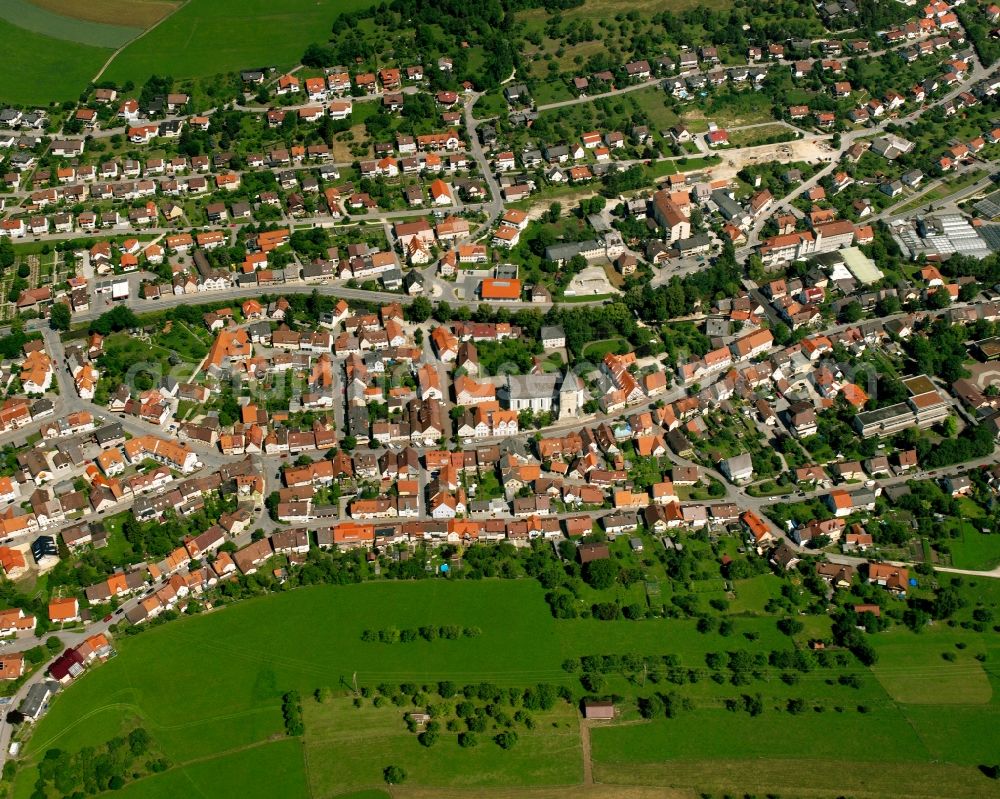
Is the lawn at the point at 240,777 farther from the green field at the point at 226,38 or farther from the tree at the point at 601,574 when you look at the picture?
the green field at the point at 226,38

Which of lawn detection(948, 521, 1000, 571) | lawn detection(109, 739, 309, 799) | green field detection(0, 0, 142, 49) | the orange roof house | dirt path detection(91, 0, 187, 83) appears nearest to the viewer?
lawn detection(109, 739, 309, 799)

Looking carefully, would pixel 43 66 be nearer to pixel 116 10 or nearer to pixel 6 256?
pixel 116 10

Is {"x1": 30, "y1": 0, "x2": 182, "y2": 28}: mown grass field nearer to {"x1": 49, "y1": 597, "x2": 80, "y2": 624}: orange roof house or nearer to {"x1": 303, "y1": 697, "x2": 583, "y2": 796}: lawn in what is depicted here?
{"x1": 49, "y1": 597, "x2": 80, "y2": 624}: orange roof house

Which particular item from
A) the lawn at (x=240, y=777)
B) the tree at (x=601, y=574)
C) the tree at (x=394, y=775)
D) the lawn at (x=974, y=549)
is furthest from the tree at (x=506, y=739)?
the lawn at (x=974, y=549)

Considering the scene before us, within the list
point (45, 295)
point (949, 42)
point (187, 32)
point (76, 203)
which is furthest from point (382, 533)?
point (949, 42)

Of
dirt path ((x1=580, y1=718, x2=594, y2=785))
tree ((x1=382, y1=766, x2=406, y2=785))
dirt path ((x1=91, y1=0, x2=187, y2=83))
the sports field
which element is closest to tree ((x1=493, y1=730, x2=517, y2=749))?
the sports field

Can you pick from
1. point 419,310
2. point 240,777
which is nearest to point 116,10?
point 419,310
